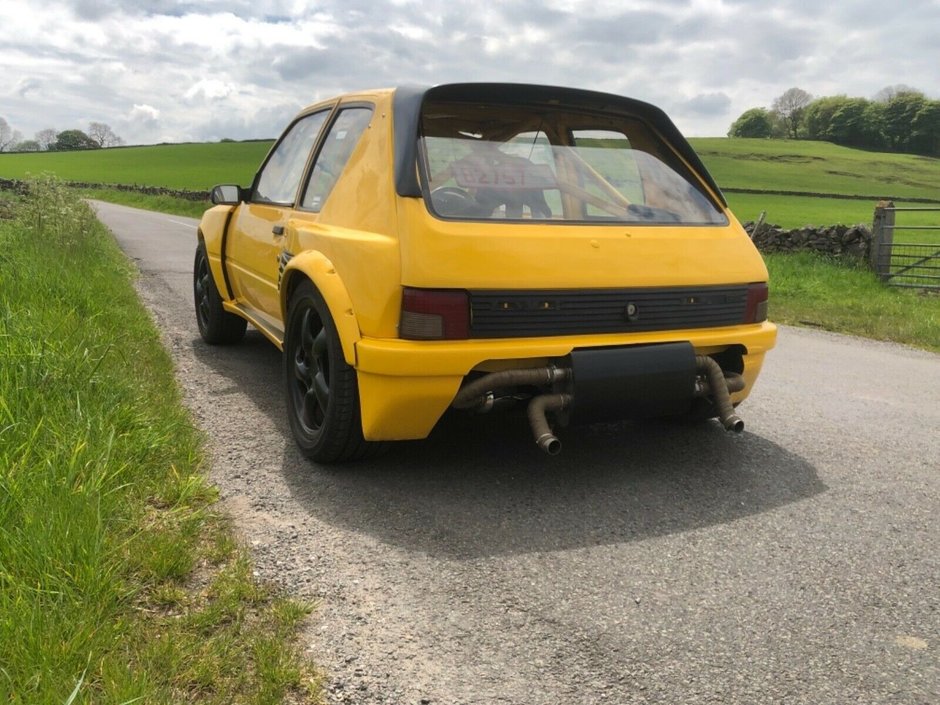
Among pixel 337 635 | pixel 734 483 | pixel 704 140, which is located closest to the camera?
pixel 337 635

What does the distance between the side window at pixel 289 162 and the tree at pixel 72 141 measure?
118580 millimetres

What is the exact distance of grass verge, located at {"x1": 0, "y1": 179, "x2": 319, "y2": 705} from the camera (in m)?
1.93

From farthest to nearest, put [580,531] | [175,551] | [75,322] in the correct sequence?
[75,322] → [580,531] → [175,551]

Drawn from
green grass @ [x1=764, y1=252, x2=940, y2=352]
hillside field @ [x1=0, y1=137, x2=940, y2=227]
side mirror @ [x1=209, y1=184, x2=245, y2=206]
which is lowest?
green grass @ [x1=764, y1=252, x2=940, y2=352]

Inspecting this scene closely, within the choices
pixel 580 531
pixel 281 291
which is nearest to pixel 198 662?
pixel 580 531

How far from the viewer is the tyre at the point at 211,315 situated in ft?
19.5

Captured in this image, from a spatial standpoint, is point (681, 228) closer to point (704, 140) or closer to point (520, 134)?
point (520, 134)

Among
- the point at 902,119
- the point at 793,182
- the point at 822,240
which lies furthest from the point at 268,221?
the point at 902,119

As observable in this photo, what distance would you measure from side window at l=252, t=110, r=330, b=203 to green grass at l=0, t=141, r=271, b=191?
150 ft

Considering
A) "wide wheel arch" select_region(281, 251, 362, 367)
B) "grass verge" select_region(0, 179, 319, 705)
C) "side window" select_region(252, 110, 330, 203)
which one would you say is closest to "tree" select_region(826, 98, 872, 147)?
"side window" select_region(252, 110, 330, 203)

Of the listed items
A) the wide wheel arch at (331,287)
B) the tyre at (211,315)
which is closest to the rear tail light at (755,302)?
the wide wheel arch at (331,287)

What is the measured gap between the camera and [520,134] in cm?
364

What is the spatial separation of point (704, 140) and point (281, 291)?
9940 centimetres

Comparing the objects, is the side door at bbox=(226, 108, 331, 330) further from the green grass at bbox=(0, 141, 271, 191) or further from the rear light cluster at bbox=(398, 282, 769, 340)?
the green grass at bbox=(0, 141, 271, 191)
